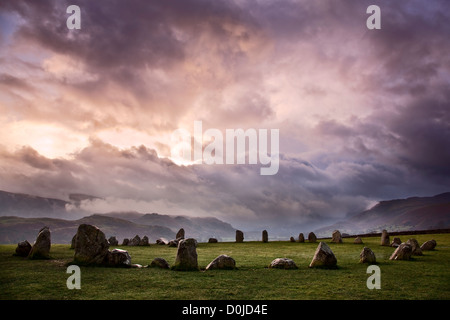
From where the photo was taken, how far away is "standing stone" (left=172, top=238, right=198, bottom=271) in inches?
666

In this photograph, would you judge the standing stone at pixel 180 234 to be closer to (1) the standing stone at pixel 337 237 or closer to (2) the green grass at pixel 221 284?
(1) the standing stone at pixel 337 237

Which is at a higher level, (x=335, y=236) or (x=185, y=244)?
(x=185, y=244)

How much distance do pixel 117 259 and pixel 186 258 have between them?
4.49 metres

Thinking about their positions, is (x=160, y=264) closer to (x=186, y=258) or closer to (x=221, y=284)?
(x=186, y=258)

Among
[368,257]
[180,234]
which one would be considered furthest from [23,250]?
[368,257]

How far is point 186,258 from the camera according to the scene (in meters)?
17.1

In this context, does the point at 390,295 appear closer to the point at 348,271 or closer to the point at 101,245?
the point at 348,271

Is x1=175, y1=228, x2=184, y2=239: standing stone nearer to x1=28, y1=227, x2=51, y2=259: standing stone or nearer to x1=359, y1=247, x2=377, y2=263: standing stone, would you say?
x1=28, y1=227, x2=51, y2=259: standing stone

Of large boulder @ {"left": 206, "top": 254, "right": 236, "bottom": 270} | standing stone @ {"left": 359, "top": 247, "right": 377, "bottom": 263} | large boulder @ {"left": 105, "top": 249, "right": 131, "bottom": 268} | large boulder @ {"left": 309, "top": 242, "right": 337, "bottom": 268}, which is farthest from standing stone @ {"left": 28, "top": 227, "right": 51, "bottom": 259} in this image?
standing stone @ {"left": 359, "top": 247, "right": 377, "bottom": 263}
